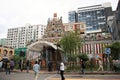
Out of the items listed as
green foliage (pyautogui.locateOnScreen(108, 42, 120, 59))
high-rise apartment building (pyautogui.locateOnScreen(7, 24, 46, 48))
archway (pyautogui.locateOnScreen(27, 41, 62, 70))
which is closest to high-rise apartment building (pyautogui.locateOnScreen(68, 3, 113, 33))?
high-rise apartment building (pyautogui.locateOnScreen(7, 24, 46, 48))

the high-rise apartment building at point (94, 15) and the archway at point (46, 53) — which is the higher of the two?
the high-rise apartment building at point (94, 15)

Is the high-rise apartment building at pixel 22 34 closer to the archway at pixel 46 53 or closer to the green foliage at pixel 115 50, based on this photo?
the archway at pixel 46 53

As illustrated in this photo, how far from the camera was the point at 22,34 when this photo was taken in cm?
15488

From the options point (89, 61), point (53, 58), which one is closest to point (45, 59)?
point (53, 58)

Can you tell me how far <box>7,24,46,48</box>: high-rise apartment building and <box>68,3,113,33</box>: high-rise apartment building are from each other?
36.3 meters

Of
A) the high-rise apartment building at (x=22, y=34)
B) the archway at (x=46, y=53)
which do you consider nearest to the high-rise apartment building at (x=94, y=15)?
the high-rise apartment building at (x=22, y=34)

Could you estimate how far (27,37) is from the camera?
15138 centimetres

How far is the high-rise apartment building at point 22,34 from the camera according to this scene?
148 meters

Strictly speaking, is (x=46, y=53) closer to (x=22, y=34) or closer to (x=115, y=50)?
(x=115, y=50)

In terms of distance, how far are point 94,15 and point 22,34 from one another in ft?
217

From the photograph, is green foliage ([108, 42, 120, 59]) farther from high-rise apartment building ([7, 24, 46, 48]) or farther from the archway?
high-rise apartment building ([7, 24, 46, 48])

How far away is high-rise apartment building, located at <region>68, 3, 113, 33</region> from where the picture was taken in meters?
111

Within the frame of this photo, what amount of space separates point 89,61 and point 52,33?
31903 mm

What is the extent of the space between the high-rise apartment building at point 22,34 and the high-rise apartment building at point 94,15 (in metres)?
36.3
